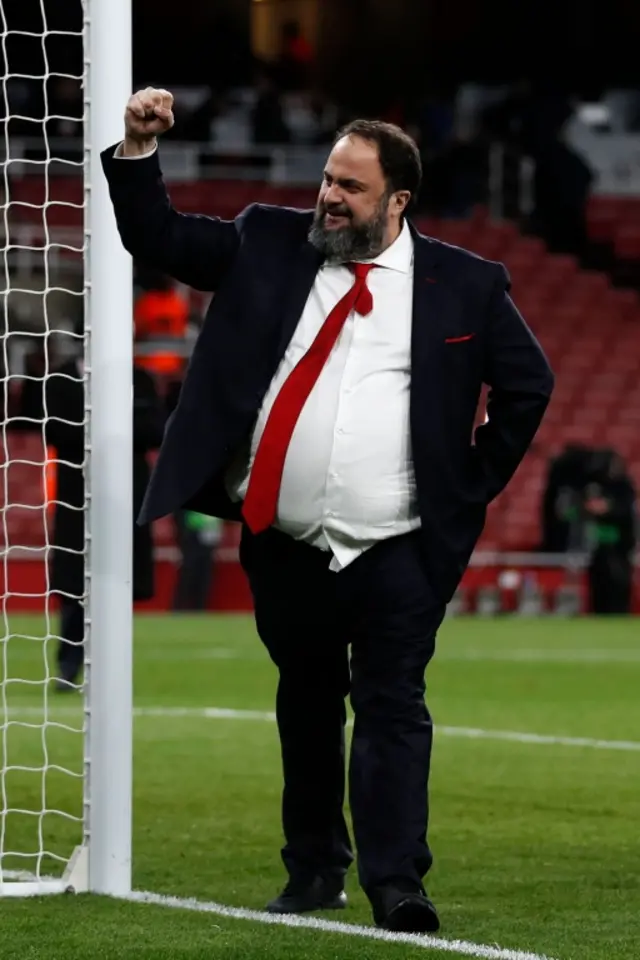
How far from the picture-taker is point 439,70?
28.1 m

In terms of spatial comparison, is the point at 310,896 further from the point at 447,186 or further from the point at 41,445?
the point at 447,186

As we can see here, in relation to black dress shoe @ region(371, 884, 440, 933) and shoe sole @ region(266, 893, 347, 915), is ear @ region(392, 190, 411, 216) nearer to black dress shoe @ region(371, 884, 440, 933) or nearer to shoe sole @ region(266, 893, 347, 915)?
black dress shoe @ region(371, 884, 440, 933)

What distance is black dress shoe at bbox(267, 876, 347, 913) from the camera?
4.88m

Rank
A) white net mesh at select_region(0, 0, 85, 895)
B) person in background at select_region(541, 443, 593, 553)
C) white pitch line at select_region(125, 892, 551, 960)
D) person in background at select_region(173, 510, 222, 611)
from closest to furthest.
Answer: white pitch line at select_region(125, 892, 551, 960), white net mesh at select_region(0, 0, 85, 895), person in background at select_region(173, 510, 222, 611), person in background at select_region(541, 443, 593, 553)

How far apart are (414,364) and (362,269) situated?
0.24 metres

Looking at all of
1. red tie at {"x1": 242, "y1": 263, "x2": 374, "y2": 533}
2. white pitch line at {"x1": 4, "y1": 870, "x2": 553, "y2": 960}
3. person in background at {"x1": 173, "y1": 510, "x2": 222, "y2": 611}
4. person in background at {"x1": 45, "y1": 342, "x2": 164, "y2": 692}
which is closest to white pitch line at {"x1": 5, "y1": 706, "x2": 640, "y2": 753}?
person in background at {"x1": 45, "y1": 342, "x2": 164, "y2": 692}

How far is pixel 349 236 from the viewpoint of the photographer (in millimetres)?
4652

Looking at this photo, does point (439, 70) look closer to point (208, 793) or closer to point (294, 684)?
point (208, 793)

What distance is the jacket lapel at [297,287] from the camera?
4.70 metres

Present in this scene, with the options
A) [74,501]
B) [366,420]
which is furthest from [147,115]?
[74,501]

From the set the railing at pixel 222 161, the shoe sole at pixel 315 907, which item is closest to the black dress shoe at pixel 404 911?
the shoe sole at pixel 315 907

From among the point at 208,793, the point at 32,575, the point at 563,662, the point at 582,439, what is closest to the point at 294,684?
the point at 208,793

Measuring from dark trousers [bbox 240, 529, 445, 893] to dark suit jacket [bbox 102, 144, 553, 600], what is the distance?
0.10 m

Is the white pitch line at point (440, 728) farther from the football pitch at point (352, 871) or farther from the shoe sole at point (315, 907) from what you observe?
the shoe sole at point (315, 907)
